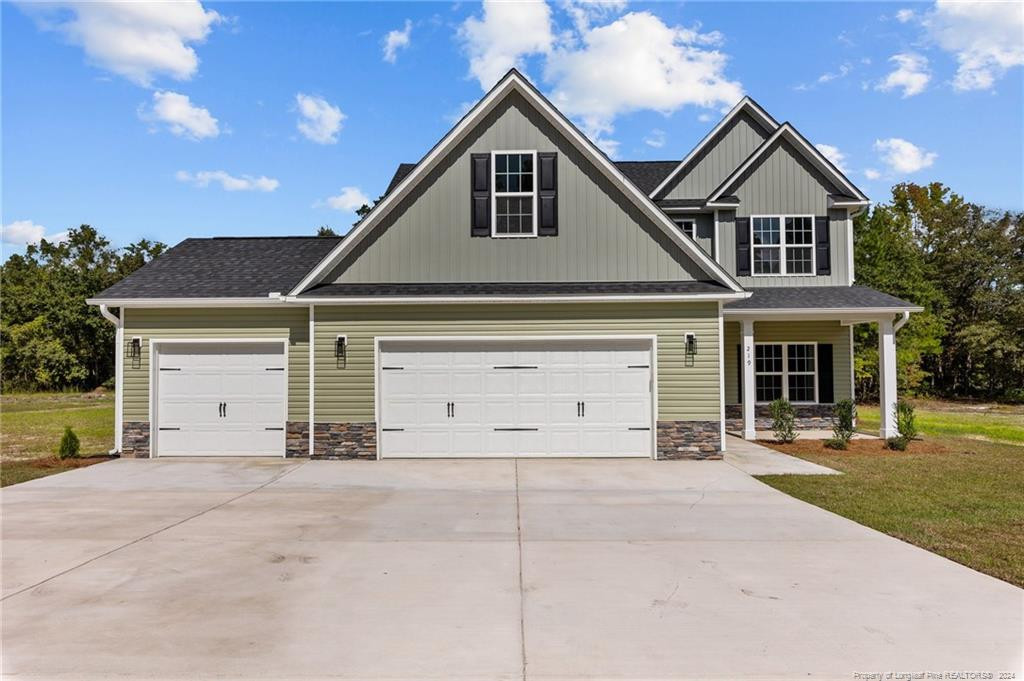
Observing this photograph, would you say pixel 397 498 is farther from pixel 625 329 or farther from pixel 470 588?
pixel 625 329

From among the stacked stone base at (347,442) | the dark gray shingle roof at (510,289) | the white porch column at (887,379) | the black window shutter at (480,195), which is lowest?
the stacked stone base at (347,442)

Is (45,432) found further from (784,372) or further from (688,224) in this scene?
(784,372)

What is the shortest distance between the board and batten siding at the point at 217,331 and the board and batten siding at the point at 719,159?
10803 millimetres

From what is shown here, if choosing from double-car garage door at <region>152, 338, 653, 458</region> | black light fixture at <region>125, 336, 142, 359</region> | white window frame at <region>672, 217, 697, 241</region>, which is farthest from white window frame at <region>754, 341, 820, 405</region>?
black light fixture at <region>125, 336, 142, 359</region>

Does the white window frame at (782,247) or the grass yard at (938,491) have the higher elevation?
the white window frame at (782,247)

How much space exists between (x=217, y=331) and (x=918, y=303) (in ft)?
104

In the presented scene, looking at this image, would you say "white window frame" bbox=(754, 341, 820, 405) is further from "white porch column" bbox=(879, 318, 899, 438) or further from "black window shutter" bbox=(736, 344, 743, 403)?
"white porch column" bbox=(879, 318, 899, 438)

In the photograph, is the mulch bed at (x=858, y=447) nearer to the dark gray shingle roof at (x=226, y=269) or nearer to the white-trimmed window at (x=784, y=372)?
the white-trimmed window at (x=784, y=372)

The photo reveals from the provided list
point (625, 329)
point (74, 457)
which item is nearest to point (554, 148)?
point (625, 329)

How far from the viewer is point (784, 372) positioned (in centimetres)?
1627

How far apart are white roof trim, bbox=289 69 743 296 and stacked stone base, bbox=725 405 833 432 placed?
5.31 m

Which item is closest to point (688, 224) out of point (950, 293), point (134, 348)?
point (134, 348)

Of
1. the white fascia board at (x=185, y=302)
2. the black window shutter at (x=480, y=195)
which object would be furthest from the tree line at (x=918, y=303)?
the white fascia board at (x=185, y=302)

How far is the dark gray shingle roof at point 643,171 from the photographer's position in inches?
717
